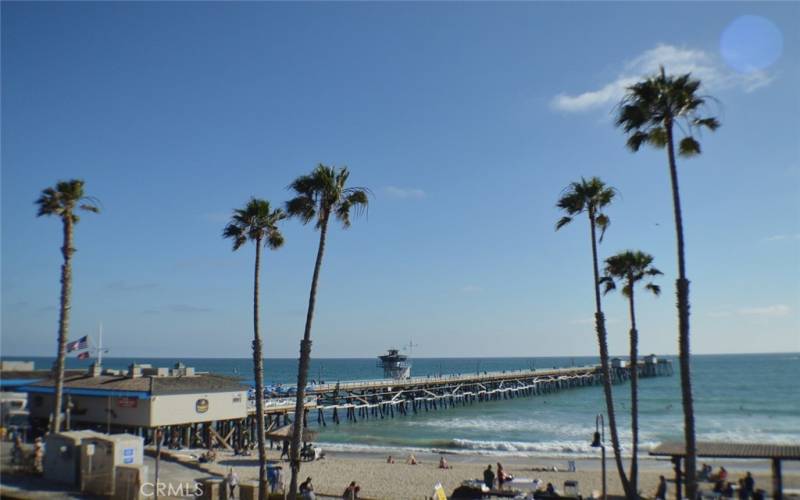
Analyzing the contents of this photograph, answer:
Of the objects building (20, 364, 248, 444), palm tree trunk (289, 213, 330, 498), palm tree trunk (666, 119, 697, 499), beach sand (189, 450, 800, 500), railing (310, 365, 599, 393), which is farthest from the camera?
railing (310, 365, 599, 393)

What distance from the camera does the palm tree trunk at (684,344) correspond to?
1202cm

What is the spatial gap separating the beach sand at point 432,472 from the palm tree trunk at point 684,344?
472 inches

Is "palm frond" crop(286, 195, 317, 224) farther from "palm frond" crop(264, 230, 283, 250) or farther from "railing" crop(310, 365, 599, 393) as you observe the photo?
"railing" crop(310, 365, 599, 393)

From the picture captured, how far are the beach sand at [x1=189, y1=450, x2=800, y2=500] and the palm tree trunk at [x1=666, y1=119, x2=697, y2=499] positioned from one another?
1198 centimetres

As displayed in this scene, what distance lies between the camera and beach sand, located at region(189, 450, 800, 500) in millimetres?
25109

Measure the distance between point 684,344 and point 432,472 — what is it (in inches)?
813

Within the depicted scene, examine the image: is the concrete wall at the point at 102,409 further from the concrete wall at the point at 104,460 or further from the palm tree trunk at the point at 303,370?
the palm tree trunk at the point at 303,370

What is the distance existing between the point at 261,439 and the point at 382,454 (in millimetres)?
21797

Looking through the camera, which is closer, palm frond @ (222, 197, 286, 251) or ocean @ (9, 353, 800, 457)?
palm frond @ (222, 197, 286, 251)

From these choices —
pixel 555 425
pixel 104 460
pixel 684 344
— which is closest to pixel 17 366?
pixel 104 460

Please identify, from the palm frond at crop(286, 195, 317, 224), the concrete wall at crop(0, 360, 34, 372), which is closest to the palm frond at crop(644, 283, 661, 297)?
the palm frond at crop(286, 195, 317, 224)

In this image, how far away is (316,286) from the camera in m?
17.8

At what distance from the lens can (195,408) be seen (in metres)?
27.6

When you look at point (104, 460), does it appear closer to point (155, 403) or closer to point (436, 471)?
point (155, 403)
